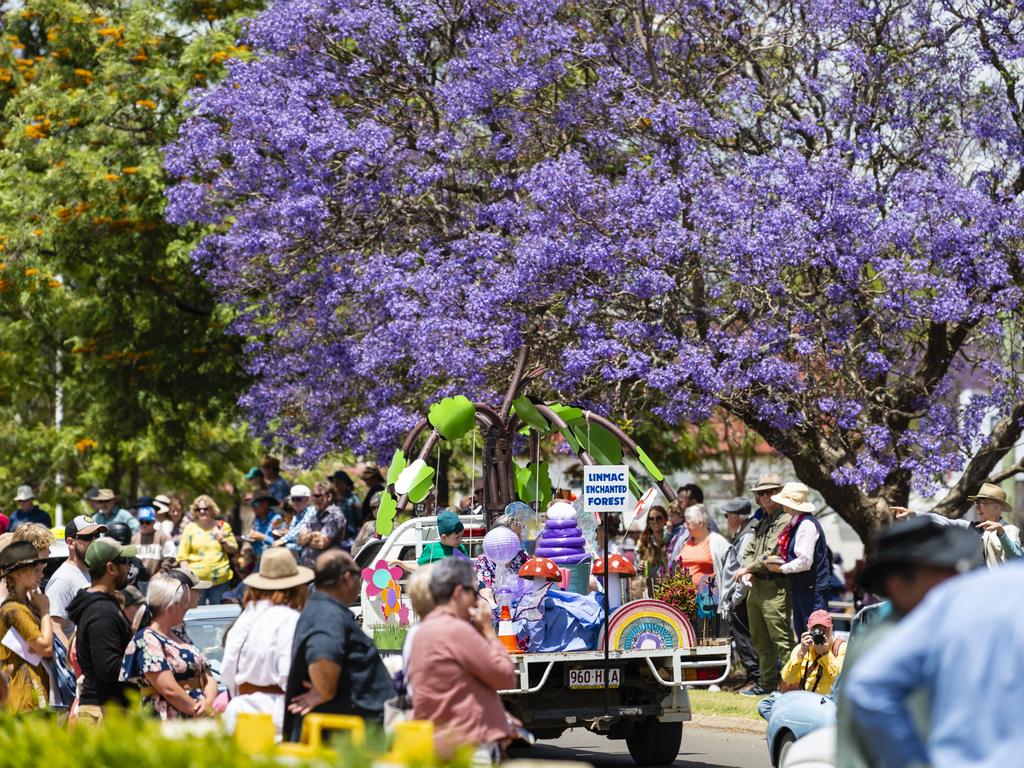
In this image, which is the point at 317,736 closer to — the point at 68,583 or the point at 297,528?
the point at 68,583

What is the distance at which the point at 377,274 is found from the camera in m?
18.5

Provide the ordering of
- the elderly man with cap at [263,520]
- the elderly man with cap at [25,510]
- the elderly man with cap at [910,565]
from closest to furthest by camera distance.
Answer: the elderly man with cap at [910,565] → the elderly man with cap at [263,520] → the elderly man with cap at [25,510]

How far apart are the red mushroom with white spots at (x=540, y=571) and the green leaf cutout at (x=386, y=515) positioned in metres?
2.62

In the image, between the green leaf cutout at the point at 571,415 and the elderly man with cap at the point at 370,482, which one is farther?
the elderly man with cap at the point at 370,482

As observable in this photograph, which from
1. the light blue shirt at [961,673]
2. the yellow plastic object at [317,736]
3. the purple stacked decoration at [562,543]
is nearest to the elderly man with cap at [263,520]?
the purple stacked decoration at [562,543]

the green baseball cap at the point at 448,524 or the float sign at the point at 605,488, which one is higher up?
the float sign at the point at 605,488

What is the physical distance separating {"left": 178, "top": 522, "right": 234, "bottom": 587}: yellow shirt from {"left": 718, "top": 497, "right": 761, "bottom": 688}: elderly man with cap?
17.3ft

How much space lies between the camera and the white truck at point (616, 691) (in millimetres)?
10758

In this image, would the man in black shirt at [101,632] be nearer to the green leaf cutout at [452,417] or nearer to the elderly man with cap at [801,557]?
the green leaf cutout at [452,417]

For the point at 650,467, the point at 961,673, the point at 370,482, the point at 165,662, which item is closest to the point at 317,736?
the point at 961,673

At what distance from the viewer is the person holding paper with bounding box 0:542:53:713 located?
8.78m

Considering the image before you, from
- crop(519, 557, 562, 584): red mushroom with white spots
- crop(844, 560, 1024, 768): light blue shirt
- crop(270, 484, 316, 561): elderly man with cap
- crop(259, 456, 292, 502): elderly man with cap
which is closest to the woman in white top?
crop(519, 557, 562, 584): red mushroom with white spots

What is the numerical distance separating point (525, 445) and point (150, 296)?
25.3 feet

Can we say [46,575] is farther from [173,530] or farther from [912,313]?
[912,313]
